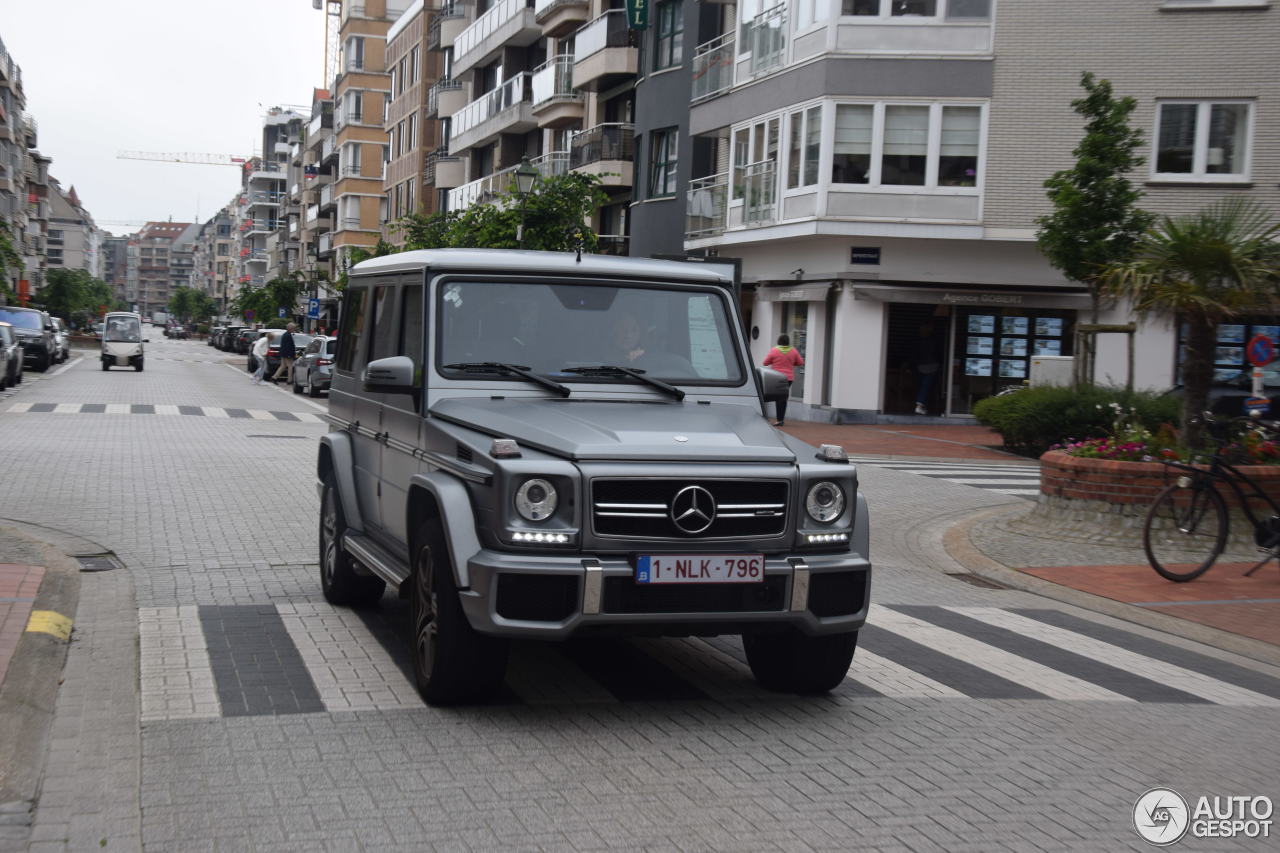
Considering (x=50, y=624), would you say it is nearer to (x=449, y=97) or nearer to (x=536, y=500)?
(x=536, y=500)

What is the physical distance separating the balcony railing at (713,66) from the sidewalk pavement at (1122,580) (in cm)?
2183

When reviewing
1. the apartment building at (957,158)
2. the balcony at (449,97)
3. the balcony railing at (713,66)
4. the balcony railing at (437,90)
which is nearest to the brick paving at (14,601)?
the apartment building at (957,158)

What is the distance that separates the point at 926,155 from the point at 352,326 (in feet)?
73.7

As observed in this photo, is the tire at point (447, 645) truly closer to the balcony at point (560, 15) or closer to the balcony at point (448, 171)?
the balcony at point (560, 15)

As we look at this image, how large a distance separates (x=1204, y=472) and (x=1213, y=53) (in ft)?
68.2

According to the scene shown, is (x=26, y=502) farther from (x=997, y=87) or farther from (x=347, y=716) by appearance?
(x=997, y=87)

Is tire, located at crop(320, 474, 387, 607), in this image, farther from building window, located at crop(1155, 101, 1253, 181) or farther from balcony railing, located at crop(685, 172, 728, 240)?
balcony railing, located at crop(685, 172, 728, 240)

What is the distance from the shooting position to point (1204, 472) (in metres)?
10.9

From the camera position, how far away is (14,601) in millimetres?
7832

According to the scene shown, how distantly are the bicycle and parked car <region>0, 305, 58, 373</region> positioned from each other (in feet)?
125

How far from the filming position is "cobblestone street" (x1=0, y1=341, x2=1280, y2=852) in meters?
4.64

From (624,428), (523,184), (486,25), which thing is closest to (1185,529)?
(624,428)

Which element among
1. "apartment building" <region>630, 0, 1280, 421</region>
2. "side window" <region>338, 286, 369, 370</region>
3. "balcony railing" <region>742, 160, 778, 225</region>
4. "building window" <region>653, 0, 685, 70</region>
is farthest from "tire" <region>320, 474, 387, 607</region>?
"building window" <region>653, 0, 685, 70</region>

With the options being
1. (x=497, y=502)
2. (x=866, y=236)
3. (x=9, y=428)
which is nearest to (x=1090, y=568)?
(x=497, y=502)
